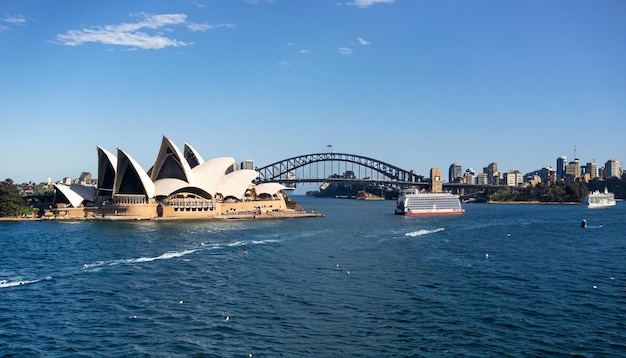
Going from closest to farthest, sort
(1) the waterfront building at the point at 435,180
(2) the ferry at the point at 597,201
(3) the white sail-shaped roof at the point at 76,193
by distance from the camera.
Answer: (3) the white sail-shaped roof at the point at 76,193 < (2) the ferry at the point at 597,201 < (1) the waterfront building at the point at 435,180

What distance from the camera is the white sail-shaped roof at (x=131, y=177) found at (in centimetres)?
6638

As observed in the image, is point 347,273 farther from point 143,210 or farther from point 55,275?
point 143,210

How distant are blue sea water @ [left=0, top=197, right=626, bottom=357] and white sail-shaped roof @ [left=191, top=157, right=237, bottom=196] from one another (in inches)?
1238

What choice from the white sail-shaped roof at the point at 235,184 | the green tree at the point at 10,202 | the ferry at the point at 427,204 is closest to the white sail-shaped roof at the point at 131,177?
the white sail-shaped roof at the point at 235,184

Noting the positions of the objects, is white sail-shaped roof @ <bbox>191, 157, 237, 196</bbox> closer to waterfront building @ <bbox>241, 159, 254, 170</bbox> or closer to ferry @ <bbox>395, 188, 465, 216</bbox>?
ferry @ <bbox>395, 188, 465, 216</bbox>

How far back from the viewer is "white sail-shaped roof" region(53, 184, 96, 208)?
70500 mm

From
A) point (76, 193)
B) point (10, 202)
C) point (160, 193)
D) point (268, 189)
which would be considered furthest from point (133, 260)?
point (268, 189)

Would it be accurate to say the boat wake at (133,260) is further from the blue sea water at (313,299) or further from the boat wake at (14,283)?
the boat wake at (14,283)

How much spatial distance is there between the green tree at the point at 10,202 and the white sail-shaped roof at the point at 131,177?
12.3 meters

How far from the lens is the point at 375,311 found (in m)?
19.8

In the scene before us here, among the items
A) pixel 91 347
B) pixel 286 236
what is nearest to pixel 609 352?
pixel 91 347

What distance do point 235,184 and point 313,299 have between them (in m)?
55.9

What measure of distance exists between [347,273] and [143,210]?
44163mm

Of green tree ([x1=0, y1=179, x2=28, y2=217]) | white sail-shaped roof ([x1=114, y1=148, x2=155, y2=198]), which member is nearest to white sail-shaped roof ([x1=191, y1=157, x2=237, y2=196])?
white sail-shaped roof ([x1=114, y1=148, x2=155, y2=198])
